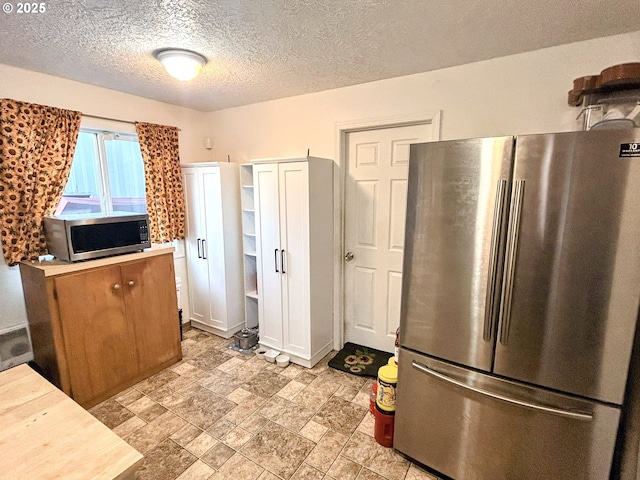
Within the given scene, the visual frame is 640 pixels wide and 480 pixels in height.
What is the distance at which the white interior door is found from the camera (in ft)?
8.79

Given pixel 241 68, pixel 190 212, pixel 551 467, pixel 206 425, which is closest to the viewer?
pixel 551 467

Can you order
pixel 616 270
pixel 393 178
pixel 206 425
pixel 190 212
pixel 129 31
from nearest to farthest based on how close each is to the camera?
pixel 616 270, pixel 129 31, pixel 206 425, pixel 393 178, pixel 190 212

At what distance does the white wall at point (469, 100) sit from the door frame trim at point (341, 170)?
4cm

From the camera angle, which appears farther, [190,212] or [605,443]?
[190,212]

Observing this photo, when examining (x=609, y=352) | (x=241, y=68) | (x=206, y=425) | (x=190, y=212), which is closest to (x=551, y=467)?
(x=609, y=352)

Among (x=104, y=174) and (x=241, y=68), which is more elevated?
(x=241, y=68)

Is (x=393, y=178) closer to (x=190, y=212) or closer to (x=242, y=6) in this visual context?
(x=242, y=6)

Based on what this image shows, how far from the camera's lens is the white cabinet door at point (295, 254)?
255 centimetres

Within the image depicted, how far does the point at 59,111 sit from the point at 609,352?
3.70m

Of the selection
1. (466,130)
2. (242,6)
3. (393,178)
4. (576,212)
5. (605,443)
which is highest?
(242,6)

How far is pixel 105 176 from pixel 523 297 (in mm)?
3379

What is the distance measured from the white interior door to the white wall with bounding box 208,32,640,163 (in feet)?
0.76

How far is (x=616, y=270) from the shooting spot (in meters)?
1.21

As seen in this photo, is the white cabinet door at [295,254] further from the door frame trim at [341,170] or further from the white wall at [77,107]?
the white wall at [77,107]
